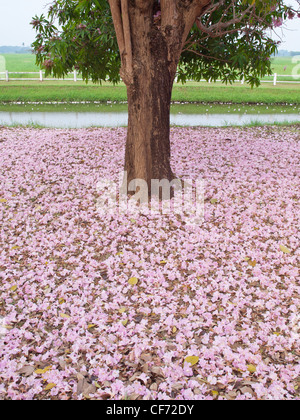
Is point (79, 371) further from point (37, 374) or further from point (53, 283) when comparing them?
point (53, 283)

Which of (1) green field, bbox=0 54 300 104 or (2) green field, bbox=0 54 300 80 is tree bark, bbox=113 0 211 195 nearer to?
(1) green field, bbox=0 54 300 104

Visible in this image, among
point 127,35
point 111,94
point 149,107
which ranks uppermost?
point 111,94

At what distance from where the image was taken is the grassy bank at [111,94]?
2438cm

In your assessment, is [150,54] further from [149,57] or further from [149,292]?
[149,292]

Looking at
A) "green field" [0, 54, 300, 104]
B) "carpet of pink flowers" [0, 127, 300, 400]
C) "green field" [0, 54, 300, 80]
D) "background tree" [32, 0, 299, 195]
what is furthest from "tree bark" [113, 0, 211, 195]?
"green field" [0, 54, 300, 80]

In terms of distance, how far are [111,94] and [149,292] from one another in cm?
2309

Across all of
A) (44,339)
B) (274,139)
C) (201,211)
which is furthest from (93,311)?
(274,139)

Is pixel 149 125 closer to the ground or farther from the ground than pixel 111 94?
closer to the ground

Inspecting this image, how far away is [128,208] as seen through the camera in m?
5.79

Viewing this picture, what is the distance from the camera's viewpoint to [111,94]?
82.7ft

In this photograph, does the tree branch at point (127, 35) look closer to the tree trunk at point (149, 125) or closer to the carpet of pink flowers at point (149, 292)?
the tree trunk at point (149, 125)

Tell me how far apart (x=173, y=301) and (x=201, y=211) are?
214cm

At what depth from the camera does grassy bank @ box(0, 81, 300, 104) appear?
2438cm

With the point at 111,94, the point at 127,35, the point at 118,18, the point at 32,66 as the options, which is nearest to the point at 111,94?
the point at 111,94
